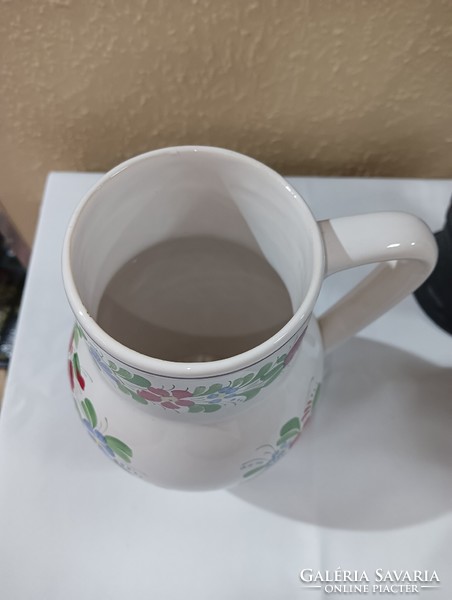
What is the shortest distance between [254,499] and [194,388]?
0.16 m

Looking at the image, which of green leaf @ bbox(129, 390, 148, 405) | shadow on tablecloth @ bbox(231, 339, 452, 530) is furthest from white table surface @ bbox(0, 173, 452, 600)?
green leaf @ bbox(129, 390, 148, 405)

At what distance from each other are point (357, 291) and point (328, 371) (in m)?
0.11

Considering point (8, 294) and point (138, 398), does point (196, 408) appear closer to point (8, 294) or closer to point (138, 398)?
point (138, 398)

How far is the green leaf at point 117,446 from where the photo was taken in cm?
32

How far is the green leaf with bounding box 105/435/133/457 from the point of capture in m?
0.32

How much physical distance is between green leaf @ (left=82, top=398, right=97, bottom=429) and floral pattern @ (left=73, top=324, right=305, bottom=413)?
4cm

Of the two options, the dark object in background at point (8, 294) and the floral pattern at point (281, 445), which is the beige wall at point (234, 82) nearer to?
A: the floral pattern at point (281, 445)

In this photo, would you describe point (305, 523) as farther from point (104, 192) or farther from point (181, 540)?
point (104, 192)

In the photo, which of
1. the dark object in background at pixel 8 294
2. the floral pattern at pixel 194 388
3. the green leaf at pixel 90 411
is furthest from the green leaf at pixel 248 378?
the dark object in background at pixel 8 294

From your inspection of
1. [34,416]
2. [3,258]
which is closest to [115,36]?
[34,416]

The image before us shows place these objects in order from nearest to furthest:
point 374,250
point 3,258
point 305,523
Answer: point 374,250
point 305,523
point 3,258

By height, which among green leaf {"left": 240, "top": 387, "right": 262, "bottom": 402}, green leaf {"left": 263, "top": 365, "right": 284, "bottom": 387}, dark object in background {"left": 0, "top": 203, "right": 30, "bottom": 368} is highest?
green leaf {"left": 263, "top": 365, "right": 284, "bottom": 387}

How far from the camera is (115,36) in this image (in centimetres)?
38

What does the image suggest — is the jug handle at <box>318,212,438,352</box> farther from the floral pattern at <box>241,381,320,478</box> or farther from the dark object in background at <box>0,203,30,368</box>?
the dark object in background at <box>0,203,30,368</box>
